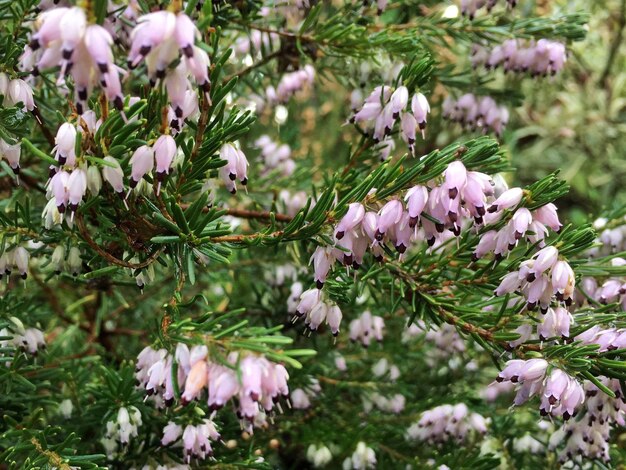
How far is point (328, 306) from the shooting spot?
1.15 m

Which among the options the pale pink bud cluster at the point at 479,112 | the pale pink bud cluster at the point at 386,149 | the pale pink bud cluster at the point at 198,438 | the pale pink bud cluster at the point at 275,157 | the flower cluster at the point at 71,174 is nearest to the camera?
the flower cluster at the point at 71,174

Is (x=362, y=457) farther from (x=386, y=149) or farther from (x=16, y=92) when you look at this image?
(x=16, y=92)

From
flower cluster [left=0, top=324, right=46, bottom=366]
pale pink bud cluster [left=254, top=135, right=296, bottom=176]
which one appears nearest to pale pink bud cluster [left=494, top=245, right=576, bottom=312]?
flower cluster [left=0, top=324, right=46, bottom=366]

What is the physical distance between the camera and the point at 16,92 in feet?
3.48

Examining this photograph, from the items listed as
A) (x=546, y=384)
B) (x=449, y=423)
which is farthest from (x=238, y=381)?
(x=449, y=423)

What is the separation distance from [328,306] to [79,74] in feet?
1.94

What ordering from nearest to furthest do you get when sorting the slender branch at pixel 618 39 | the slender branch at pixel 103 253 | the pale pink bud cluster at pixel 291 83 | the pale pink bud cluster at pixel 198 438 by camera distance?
the slender branch at pixel 103 253 → the pale pink bud cluster at pixel 198 438 → the pale pink bud cluster at pixel 291 83 → the slender branch at pixel 618 39

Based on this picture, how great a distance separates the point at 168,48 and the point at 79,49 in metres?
0.10

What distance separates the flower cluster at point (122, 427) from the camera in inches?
49.7

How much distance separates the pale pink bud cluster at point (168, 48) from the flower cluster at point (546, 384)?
669mm

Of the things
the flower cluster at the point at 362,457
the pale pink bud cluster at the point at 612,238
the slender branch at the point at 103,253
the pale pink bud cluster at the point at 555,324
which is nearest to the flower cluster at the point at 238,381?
the slender branch at the point at 103,253

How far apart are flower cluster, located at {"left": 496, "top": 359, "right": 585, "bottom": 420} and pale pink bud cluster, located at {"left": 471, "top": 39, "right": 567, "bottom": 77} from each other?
929 mm

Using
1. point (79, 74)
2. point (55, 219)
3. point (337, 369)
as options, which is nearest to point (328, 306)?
point (55, 219)

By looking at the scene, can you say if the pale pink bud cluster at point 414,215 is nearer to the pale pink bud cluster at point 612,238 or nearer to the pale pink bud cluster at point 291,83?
the pale pink bud cluster at point 612,238
